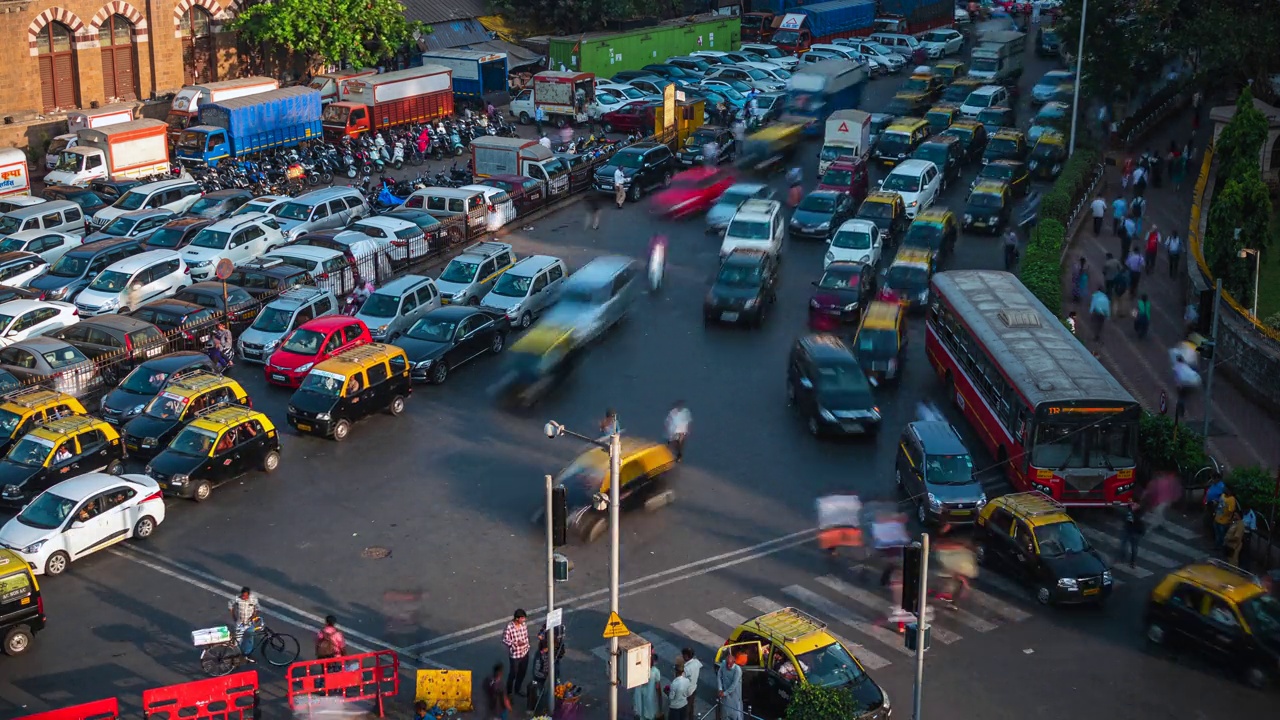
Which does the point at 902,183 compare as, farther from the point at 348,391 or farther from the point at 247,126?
the point at 247,126

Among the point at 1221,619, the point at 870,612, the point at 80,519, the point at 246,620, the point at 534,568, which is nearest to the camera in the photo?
the point at 1221,619

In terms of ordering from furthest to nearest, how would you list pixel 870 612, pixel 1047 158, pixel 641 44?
pixel 641 44 < pixel 1047 158 < pixel 870 612

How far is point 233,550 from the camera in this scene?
24.7 metres

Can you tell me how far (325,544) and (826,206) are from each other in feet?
74.1

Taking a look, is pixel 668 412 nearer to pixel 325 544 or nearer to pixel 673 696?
pixel 325 544

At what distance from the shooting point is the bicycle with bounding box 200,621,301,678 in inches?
821

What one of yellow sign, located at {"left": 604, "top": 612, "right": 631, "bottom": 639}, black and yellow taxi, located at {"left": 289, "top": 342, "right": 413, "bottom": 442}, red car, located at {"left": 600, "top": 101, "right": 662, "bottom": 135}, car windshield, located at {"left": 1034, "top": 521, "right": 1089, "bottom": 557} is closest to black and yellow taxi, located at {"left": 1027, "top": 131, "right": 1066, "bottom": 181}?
red car, located at {"left": 600, "top": 101, "right": 662, "bottom": 135}

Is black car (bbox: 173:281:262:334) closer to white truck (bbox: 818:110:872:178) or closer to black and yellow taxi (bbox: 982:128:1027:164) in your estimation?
white truck (bbox: 818:110:872:178)

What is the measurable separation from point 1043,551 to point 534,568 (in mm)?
8451

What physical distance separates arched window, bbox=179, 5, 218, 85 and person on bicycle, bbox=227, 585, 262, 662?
38635mm

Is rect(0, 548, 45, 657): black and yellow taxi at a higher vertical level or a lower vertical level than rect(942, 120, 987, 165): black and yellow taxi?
lower

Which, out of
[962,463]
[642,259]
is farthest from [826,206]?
[962,463]

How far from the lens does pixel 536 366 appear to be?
32.0 m

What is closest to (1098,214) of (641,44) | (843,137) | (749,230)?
(843,137)
